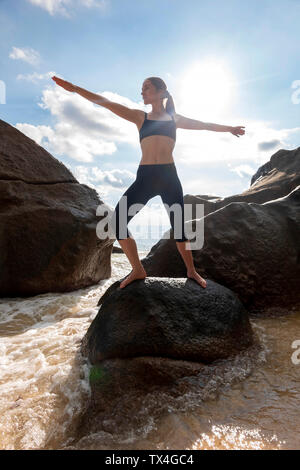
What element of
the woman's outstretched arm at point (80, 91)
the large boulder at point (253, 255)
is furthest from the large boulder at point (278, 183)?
the woman's outstretched arm at point (80, 91)

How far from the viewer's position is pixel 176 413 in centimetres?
215

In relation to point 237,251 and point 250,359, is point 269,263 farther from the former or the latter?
point 250,359

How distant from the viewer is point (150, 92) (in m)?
3.46

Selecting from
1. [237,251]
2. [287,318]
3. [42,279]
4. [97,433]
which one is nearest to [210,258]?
[237,251]

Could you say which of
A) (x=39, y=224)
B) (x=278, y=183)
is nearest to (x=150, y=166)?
(x=39, y=224)

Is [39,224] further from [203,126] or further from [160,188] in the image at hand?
[203,126]

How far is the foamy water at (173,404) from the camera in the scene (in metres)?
1.90

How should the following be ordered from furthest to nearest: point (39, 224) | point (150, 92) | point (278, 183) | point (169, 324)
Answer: point (278, 183) < point (39, 224) < point (150, 92) < point (169, 324)

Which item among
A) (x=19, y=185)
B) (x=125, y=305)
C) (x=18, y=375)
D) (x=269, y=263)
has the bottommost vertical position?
(x=18, y=375)

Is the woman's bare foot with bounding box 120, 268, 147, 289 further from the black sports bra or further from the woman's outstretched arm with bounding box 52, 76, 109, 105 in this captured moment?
the woman's outstretched arm with bounding box 52, 76, 109, 105

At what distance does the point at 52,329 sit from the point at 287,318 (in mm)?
3390

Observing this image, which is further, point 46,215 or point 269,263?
point 46,215

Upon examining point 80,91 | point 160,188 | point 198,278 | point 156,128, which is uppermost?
point 80,91

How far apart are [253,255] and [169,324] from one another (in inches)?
84.3
